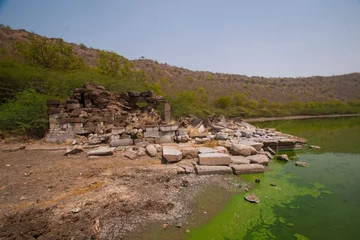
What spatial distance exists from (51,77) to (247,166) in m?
13.5

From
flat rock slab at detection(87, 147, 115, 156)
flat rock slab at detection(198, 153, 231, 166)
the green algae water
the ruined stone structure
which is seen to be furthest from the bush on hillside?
the green algae water

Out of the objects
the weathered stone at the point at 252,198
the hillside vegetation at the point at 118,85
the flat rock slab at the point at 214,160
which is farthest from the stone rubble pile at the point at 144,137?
the hillside vegetation at the point at 118,85

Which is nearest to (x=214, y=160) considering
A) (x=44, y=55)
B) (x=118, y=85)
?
(x=118, y=85)

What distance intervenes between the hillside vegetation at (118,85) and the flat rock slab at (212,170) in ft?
25.6

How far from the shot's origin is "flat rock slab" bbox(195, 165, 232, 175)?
4903mm

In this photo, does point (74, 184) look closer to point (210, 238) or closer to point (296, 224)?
point (210, 238)

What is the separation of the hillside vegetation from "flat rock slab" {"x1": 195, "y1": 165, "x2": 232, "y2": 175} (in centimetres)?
782

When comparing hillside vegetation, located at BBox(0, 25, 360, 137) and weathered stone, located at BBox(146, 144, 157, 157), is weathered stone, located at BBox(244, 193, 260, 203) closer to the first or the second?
weathered stone, located at BBox(146, 144, 157, 157)

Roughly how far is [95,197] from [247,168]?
3937mm

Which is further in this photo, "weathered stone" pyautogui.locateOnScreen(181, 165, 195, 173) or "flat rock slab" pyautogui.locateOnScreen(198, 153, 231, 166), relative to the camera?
"flat rock slab" pyautogui.locateOnScreen(198, 153, 231, 166)

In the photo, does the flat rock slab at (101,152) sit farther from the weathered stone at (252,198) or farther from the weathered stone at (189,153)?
the weathered stone at (252,198)

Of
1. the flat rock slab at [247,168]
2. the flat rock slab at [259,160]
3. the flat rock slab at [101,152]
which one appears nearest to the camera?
the flat rock slab at [247,168]

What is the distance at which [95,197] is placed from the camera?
3.54 metres

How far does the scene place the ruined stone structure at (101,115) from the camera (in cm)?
788
